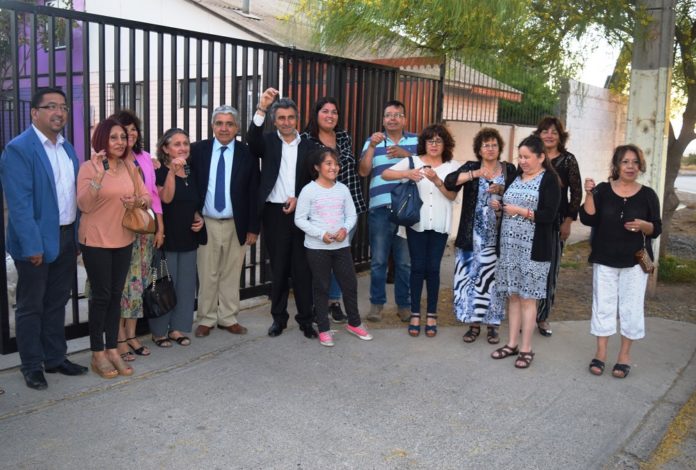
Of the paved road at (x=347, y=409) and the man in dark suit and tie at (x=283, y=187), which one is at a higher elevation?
the man in dark suit and tie at (x=283, y=187)

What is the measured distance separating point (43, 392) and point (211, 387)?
41.2 inches

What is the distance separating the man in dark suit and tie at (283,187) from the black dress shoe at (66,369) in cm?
154

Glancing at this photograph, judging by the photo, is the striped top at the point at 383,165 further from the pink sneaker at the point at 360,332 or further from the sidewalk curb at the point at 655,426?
the sidewalk curb at the point at 655,426

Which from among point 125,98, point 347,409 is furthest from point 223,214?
point 125,98

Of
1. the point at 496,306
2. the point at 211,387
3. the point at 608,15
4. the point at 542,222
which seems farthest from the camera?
the point at 608,15

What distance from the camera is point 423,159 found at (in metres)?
5.63

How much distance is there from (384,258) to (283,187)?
1.28 metres

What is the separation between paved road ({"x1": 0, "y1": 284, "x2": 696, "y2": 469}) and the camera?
3525 millimetres

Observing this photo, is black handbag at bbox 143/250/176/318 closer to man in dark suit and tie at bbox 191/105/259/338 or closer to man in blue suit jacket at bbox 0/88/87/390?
man in dark suit and tie at bbox 191/105/259/338

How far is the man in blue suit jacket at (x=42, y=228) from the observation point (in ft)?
13.1

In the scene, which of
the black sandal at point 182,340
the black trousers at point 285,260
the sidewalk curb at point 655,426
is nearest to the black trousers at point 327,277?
the black trousers at point 285,260

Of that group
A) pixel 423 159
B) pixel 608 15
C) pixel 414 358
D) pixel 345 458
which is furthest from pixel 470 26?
pixel 345 458

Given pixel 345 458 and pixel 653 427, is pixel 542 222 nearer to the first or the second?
pixel 653 427

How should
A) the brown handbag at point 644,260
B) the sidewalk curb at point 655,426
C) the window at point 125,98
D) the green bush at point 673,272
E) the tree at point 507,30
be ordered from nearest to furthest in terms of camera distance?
1. the sidewalk curb at point 655,426
2. the brown handbag at point 644,260
3. the window at point 125,98
4. the tree at point 507,30
5. the green bush at point 673,272
